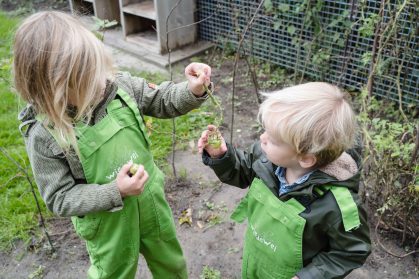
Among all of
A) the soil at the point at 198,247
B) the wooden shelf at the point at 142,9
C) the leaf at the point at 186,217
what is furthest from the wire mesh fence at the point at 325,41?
the leaf at the point at 186,217

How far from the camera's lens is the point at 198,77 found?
5.95 feet

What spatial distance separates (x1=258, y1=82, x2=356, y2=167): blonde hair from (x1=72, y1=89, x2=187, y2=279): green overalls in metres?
0.61

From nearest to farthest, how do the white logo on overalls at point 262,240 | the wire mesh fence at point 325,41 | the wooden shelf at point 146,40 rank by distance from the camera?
1. the white logo on overalls at point 262,240
2. the wire mesh fence at point 325,41
3. the wooden shelf at point 146,40

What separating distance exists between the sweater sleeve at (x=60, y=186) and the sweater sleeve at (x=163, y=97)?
427 millimetres

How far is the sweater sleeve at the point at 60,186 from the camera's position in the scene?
1.57 meters

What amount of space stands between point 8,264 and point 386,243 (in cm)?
239

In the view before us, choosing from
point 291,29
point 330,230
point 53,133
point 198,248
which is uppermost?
point 53,133

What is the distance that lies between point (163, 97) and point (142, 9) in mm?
3891

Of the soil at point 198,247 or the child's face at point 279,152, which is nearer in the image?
the child's face at point 279,152

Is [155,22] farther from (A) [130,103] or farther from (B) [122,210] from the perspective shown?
(B) [122,210]

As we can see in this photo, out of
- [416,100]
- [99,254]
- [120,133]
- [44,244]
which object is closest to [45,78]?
[120,133]

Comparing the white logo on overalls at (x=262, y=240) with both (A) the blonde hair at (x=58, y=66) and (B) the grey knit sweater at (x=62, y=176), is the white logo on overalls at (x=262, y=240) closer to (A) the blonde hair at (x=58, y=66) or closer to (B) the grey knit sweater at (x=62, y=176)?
(B) the grey knit sweater at (x=62, y=176)

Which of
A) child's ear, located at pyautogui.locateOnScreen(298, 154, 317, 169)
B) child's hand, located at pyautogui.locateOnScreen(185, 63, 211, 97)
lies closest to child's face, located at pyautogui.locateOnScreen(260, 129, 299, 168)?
child's ear, located at pyautogui.locateOnScreen(298, 154, 317, 169)

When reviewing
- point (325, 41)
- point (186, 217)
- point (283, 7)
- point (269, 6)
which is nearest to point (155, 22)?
point (269, 6)
